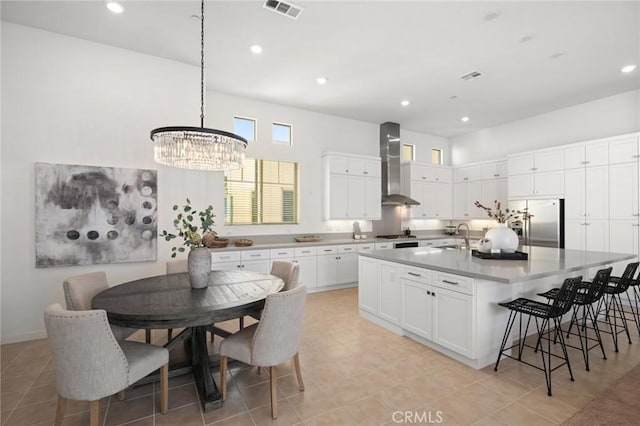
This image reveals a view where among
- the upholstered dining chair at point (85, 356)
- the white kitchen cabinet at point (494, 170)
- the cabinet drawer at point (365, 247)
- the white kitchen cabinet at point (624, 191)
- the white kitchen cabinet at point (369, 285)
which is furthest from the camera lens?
the white kitchen cabinet at point (494, 170)

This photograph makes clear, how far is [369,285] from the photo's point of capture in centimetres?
392

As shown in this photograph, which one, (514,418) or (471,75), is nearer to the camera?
(514,418)

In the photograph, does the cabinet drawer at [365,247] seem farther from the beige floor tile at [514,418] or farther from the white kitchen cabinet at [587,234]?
the beige floor tile at [514,418]

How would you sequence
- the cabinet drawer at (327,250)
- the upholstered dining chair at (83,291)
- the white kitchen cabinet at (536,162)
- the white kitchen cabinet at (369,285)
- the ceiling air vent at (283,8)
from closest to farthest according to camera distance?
the upholstered dining chair at (83,291), the ceiling air vent at (283,8), the white kitchen cabinet at (369,285), the white kitchen cabinet at (536,162), the cabinet drawer at (327,250)

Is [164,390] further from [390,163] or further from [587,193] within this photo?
[587,193]

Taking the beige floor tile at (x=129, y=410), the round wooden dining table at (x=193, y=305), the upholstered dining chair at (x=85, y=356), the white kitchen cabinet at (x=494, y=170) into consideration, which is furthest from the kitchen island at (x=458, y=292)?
the white kitchen cabinet at (x=494, y=170)

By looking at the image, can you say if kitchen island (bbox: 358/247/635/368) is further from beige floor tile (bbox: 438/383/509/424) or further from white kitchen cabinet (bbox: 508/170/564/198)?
white kitchen cabinet (bbox: 508/170/564/198)

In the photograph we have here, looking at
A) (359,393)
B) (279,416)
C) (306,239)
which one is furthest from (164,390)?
(306,239)

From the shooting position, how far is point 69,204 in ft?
11.4

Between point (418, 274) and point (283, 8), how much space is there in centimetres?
311

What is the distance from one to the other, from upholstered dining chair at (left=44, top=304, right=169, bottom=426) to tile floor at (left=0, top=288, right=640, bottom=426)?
491 millimetres

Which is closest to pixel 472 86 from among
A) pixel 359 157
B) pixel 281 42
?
pixel 359 157

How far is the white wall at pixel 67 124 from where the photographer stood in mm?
3268

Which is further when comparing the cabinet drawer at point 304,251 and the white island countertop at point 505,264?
the cabinet drawer at point 304,251
